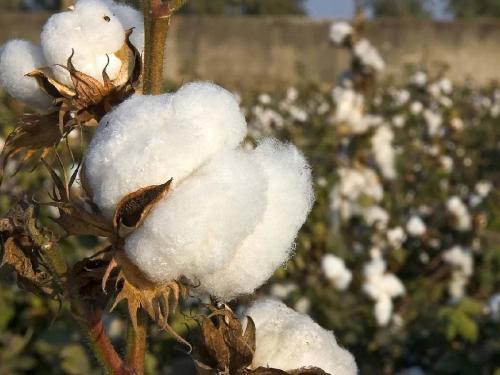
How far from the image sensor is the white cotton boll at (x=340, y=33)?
3997 millimetres

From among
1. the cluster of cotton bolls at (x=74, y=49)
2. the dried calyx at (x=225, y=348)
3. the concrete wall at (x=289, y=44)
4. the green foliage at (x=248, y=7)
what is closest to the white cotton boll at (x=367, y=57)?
the cluster of cotton bolls at (x=74, y=49)

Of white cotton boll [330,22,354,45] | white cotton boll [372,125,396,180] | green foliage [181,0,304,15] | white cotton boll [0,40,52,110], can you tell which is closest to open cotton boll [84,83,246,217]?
white cotton boll [0,40,52,110]

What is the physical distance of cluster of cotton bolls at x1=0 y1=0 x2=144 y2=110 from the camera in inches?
38.4

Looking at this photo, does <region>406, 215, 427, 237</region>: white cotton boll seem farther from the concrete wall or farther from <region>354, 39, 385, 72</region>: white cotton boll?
the concrete wall

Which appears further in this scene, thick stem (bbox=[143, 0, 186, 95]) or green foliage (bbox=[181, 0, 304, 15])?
green foliage (bbox=[181, 0, 304, 15])

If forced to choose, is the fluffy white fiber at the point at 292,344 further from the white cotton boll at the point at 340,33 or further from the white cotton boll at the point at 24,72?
the white cotton boll at the point at 340,33

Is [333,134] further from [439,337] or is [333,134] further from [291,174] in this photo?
[291,174]

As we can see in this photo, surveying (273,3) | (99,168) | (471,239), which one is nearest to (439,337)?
(471,239)

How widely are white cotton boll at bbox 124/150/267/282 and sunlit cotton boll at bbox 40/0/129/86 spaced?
9.9 inches

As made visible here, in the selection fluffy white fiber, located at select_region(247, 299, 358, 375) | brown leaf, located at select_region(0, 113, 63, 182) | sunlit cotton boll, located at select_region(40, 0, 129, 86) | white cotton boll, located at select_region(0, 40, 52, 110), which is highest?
sunlit cotton boll, located at select_region(40, 0, 129, 86)

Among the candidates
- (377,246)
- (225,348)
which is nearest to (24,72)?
(225,348)

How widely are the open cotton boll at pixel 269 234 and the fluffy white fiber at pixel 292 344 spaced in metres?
0.12

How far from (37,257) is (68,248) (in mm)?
1952

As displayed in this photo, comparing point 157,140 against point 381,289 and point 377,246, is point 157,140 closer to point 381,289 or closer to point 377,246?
point 381,289
